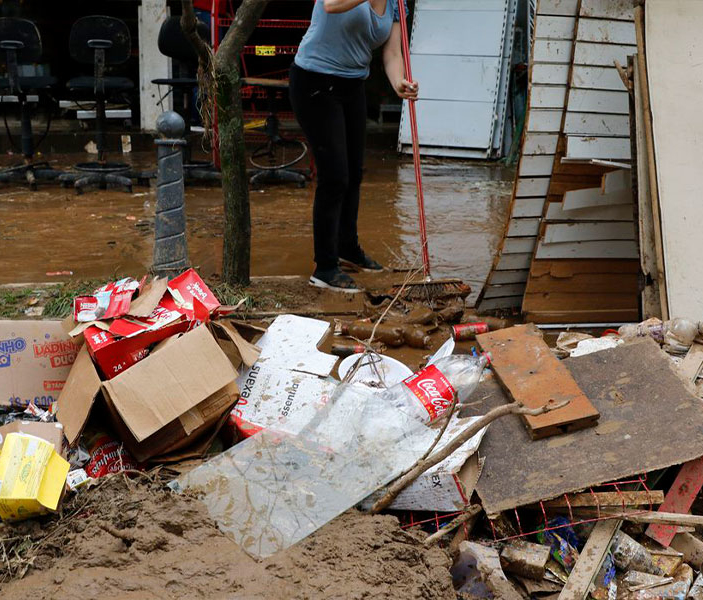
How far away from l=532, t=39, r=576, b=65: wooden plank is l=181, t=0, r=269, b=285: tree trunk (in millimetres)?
1564

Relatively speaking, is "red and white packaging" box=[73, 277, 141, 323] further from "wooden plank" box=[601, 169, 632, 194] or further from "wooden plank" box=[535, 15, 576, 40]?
"wooden plank" box=[601, 169, 632, 194]

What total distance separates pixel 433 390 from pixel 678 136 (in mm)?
1892

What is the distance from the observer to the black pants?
15.9ft

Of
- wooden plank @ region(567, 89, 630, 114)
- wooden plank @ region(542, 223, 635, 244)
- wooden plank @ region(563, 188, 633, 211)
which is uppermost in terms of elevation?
wooden plank @ region(567, 89, 630, 114)

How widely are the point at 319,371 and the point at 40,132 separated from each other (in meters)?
9.47

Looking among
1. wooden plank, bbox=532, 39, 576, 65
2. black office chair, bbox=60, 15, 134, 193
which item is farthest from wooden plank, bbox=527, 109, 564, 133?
black office chair, bbox=60, 15, 134, 193

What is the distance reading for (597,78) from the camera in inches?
172

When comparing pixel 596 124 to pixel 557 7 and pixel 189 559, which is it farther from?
pixel 189 559

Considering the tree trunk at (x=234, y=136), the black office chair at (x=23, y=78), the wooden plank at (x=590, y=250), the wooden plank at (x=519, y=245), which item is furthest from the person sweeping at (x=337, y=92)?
the black office chair at (x=23, y=78)

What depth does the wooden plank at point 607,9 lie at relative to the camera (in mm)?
4262

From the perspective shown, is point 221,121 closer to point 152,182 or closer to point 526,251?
point 526,251

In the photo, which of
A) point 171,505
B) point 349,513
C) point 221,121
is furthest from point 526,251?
point 171,505

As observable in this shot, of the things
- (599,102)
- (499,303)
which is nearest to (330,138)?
(499,303)

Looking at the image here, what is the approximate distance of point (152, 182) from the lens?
898 centimetres
